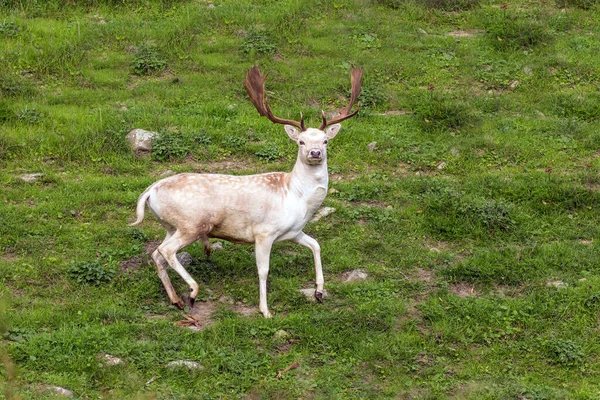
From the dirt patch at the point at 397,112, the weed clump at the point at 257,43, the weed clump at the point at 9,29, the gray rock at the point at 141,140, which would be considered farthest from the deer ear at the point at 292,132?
the weed clump at the point at 9,29

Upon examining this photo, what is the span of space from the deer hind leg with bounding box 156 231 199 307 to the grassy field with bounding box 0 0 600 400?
302 mm

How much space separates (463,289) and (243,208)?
256 cm

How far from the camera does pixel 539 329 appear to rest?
373 inches

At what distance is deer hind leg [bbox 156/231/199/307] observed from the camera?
9688mm

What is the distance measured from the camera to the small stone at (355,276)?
411 inches

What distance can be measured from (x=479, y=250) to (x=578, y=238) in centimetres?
130

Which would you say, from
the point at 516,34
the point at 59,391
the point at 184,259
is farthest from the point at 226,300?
the point at 516,34

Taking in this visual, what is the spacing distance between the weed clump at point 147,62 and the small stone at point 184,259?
5.26 m

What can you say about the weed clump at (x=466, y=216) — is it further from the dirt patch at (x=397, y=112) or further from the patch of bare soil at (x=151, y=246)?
the patch of bare soil at (x=151, y=246)

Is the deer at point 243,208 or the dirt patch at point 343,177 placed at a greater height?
the deer at point 243,208

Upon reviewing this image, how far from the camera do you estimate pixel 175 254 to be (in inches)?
383

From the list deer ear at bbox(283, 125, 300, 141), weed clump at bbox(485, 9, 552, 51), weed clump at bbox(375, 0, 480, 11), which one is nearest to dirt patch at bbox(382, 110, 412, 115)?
weed clump at bbox(485, 9, 552, 51)

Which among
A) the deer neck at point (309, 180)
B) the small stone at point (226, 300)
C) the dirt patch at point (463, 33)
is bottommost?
the small stone at point (226, 300)

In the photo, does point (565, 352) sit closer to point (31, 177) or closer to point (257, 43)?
point (31, 177)
